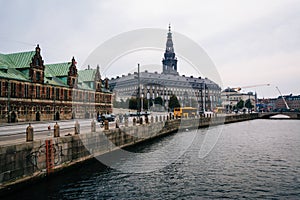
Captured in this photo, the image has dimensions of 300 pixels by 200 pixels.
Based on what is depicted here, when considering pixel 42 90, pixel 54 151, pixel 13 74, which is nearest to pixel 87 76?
pixel 42 90

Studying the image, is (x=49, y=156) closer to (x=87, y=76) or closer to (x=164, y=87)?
(x=87, y=76)

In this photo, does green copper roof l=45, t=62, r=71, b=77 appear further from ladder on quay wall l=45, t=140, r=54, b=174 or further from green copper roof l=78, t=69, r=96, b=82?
ladder on quay wall l=45, t=140, r=54, b=174

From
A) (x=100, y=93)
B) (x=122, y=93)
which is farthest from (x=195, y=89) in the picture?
(x=100, y=93)

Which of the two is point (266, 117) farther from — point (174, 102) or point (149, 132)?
point (149, 132)

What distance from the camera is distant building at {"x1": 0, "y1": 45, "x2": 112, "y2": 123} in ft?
167

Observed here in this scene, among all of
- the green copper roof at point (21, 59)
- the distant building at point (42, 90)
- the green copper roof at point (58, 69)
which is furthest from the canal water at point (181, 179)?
the green copper roof at point (58, 69)

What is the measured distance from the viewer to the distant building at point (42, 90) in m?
50.9

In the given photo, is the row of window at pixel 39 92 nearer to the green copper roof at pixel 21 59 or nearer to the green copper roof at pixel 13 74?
the green copper roof at pixel 13 74

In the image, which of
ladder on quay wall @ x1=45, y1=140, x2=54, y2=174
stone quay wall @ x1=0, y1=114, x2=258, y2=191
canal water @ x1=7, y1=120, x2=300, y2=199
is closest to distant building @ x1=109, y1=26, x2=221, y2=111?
stone quay wall @ x1=0, y1=114, x2=258, y2=191

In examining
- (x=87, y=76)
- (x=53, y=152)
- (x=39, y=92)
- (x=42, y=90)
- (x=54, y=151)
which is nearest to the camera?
(x=53, y=152)

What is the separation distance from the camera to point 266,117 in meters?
132

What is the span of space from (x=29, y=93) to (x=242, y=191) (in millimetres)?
48403

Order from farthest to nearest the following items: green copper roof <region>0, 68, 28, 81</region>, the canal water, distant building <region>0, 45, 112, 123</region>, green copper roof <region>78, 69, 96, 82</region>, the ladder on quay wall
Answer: green copper roof <region>78, 69, 96, 82</region>, distant building <region>0, 45, 112, 123</region>, green copper roof <region>0, 68, 28, 81</region>, the ladder on quay wall, the canal water

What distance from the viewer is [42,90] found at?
194 feet
